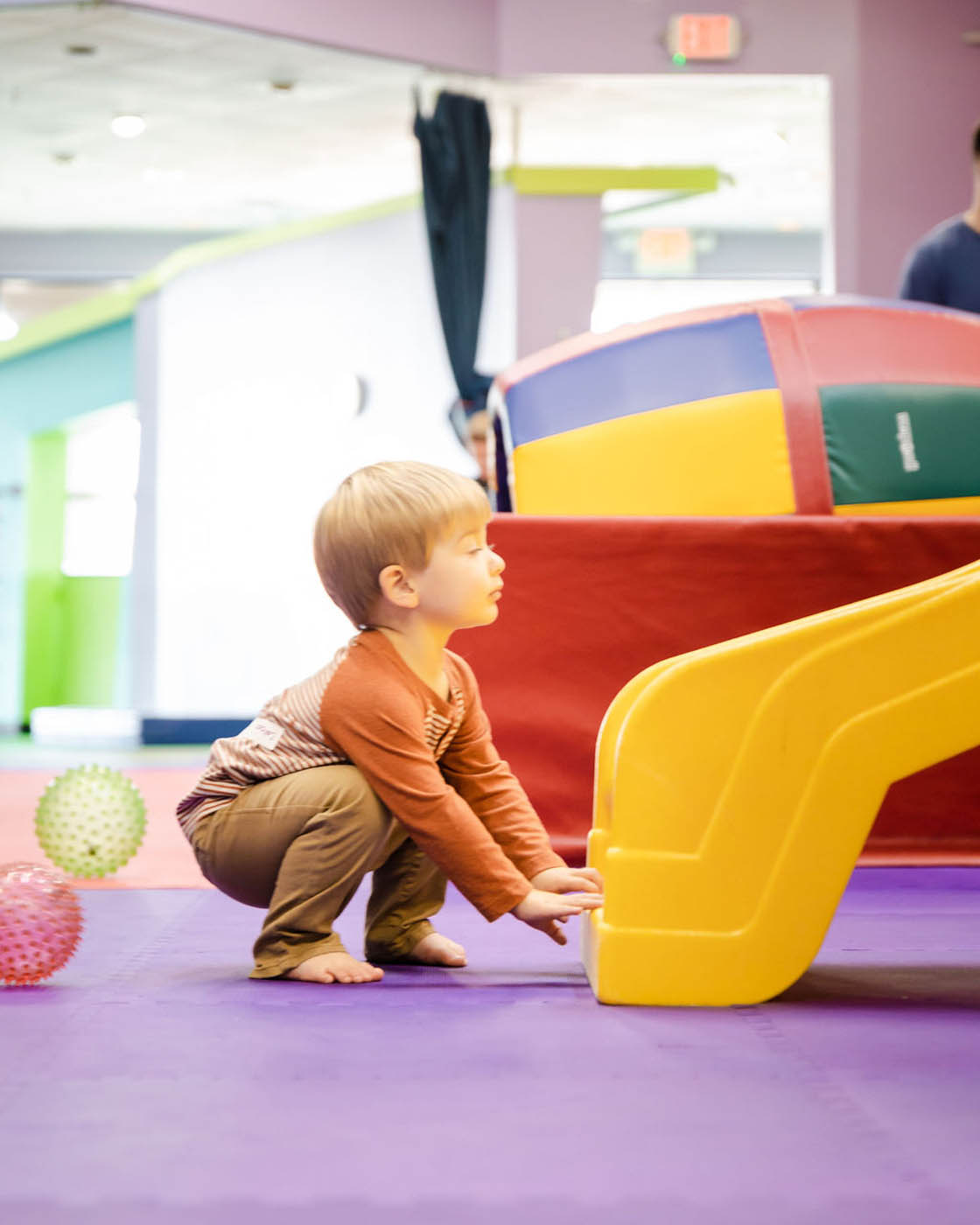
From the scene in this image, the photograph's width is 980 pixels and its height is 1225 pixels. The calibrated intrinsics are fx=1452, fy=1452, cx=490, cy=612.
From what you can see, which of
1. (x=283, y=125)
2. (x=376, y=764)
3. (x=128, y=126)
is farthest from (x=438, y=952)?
(x=128, y=126)

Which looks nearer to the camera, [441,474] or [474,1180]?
[474,1180]

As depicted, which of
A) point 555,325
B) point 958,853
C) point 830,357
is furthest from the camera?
point 555,325

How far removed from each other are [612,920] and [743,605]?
1031 millimetres

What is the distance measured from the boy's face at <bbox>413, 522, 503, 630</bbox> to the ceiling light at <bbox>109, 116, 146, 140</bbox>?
6.39m

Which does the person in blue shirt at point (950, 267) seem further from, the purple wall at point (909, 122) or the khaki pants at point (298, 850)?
the purple wall at point (909, 122)

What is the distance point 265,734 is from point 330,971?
0.27 meters

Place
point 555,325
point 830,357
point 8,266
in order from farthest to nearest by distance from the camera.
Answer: point 8,266
point 555,325
point 830,357

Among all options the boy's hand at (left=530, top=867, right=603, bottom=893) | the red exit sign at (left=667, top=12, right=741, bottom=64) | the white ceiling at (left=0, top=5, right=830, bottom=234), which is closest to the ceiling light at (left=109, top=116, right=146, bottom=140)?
the white ceiling at (left=0, top=5, right=830, bottom=234)

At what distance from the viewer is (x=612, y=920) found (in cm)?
140

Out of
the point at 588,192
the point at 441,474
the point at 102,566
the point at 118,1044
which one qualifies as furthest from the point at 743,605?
the point at 102,566

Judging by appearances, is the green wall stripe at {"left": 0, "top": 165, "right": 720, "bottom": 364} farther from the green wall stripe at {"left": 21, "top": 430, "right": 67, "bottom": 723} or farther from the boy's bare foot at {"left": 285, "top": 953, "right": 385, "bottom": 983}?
the boy's bare foot at {"left": 285, "top": 953, "right": 385, "bottom": 983}

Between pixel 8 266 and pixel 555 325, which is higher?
pixel 8 266

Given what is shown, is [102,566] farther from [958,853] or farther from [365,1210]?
[365,1210]

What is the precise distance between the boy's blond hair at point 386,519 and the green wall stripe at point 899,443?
3.77 ft
